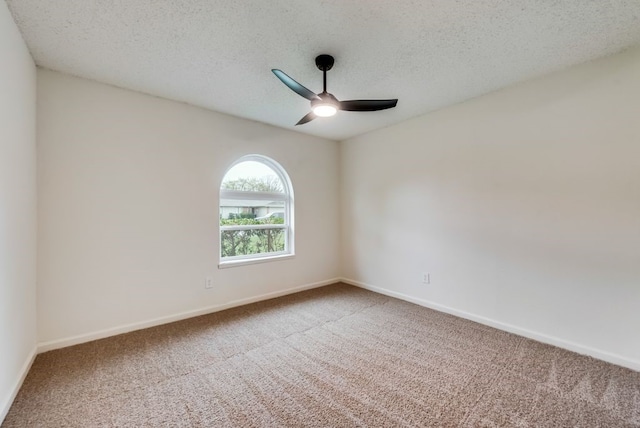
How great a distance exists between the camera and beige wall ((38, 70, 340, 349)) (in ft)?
7.79

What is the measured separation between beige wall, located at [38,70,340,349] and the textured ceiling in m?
0.31

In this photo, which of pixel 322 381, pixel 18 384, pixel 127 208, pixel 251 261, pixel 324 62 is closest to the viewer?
pixel 18 384

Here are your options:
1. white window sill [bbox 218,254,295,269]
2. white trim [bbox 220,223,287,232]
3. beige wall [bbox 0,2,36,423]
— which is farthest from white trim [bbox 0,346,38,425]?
white trim [bbox 220,223,287,232]

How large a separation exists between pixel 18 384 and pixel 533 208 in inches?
168

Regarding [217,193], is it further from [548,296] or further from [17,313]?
[548,296]

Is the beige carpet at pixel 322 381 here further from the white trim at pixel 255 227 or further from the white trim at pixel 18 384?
the white trim at pixel 255 227

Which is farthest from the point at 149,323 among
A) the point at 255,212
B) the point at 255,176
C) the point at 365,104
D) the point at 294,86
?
the point at 365,104

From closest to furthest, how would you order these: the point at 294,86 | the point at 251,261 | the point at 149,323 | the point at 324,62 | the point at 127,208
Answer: the point at 294,86 < the point at 324,62 < the point at 127,208 < the point at 149,323 < the point at 251,261

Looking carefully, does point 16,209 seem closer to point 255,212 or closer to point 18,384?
point 18,384

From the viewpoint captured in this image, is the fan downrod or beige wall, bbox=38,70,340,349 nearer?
the fan downrod

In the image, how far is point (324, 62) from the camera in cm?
221

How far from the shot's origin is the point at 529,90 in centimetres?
260

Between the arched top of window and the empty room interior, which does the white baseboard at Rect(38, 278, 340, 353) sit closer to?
the empty room interior

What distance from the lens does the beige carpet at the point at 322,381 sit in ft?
5.27
